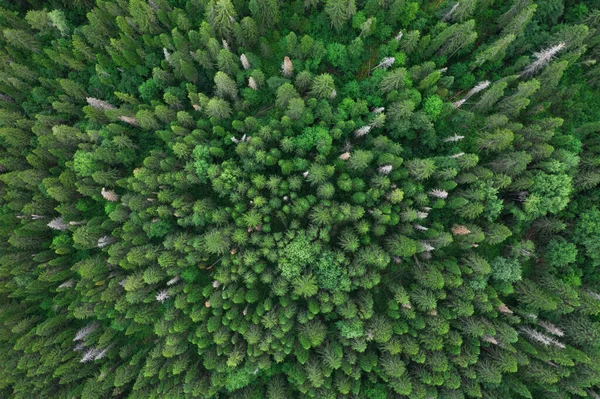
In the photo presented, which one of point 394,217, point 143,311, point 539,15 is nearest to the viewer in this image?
point 394,217

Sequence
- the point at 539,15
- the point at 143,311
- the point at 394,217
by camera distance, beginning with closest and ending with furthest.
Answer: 1. the point at 394,217
2. the point at 143,311
3. the point at 539,15

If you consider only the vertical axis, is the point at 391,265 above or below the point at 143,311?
below

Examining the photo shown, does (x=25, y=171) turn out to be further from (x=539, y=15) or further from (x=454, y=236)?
(x=539, y=15)

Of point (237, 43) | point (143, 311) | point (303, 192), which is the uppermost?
point (237, 43)

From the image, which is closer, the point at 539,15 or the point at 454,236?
the point at 454,236

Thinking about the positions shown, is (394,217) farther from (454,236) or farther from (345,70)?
(345,70)

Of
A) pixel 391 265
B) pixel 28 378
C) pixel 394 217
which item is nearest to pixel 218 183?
pixel 394 217
